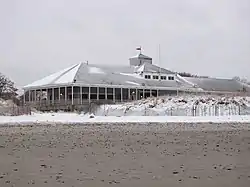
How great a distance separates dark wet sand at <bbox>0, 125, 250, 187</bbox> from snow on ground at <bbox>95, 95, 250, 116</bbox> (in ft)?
77.3

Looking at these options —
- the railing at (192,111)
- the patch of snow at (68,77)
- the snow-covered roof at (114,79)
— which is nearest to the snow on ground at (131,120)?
the railing at (192,111)

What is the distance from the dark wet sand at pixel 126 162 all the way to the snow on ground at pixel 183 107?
2356 centimetres

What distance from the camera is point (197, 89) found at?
6562cm

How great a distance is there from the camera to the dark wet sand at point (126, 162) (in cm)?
822

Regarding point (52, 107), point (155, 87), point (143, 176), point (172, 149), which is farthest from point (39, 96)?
point (143, 176)

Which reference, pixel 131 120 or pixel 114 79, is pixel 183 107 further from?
pixel 114 79

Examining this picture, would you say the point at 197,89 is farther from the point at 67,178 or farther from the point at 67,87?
the point at 67,178

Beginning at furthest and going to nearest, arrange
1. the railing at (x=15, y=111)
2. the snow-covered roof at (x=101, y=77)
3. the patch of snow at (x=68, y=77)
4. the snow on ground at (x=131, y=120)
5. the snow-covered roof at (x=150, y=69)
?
1. the snow-covered roof at (x=150, y=69)
2. the snow-covered roof at (x=101, y=77)
3. the patch of snow at (x=68, y=77)
4. the railing at (x=15, y=111)
5. the snow on ground at (x=131, y=120)

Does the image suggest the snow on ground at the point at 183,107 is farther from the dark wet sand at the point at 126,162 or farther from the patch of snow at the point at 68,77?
the dark wet sand at the point at 126,162

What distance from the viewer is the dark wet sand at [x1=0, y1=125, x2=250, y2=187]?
822 cm

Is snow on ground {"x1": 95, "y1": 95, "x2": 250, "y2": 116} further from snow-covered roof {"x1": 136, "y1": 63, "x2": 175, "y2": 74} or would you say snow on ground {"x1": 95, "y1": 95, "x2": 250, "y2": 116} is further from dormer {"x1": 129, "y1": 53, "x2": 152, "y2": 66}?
dormer {"x1": 129, "y1": 53, "x2": 152, "y2": 66}

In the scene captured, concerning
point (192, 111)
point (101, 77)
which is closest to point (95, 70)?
point (101, 77)

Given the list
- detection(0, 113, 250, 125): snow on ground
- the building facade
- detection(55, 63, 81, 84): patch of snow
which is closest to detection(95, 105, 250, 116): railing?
detection(0, 113, 250, 125): snow on ground

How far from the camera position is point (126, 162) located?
34.2ft
